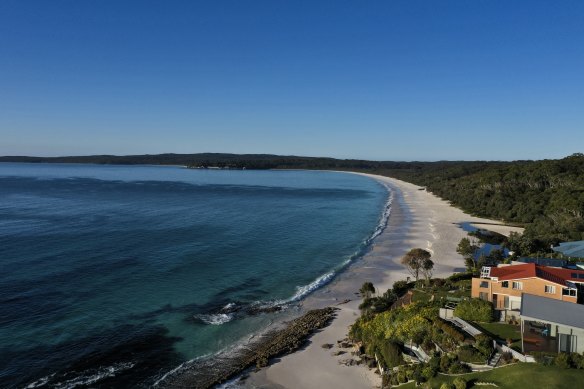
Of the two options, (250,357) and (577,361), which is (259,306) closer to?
(250,357)

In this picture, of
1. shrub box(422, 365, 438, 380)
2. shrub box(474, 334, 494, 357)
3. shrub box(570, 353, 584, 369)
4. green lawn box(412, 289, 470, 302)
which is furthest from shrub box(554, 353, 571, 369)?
green lawn box(412, 289, 470, 302)

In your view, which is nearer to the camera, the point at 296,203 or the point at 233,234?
the point at 233,234

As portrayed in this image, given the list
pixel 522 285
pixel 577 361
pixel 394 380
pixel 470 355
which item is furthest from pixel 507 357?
pixel 522 285

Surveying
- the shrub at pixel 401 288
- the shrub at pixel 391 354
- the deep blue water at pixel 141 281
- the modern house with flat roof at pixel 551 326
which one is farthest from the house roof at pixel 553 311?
the deep blue water at pixel 141 281

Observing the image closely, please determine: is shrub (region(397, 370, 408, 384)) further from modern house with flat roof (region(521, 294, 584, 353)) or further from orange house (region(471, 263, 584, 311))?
orange house (region(471, 263, 584, 311))

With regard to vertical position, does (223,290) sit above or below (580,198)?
below

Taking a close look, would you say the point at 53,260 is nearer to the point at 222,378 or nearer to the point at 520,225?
the point at 222,378

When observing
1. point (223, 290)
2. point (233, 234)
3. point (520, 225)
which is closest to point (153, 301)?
point (223, 290)
